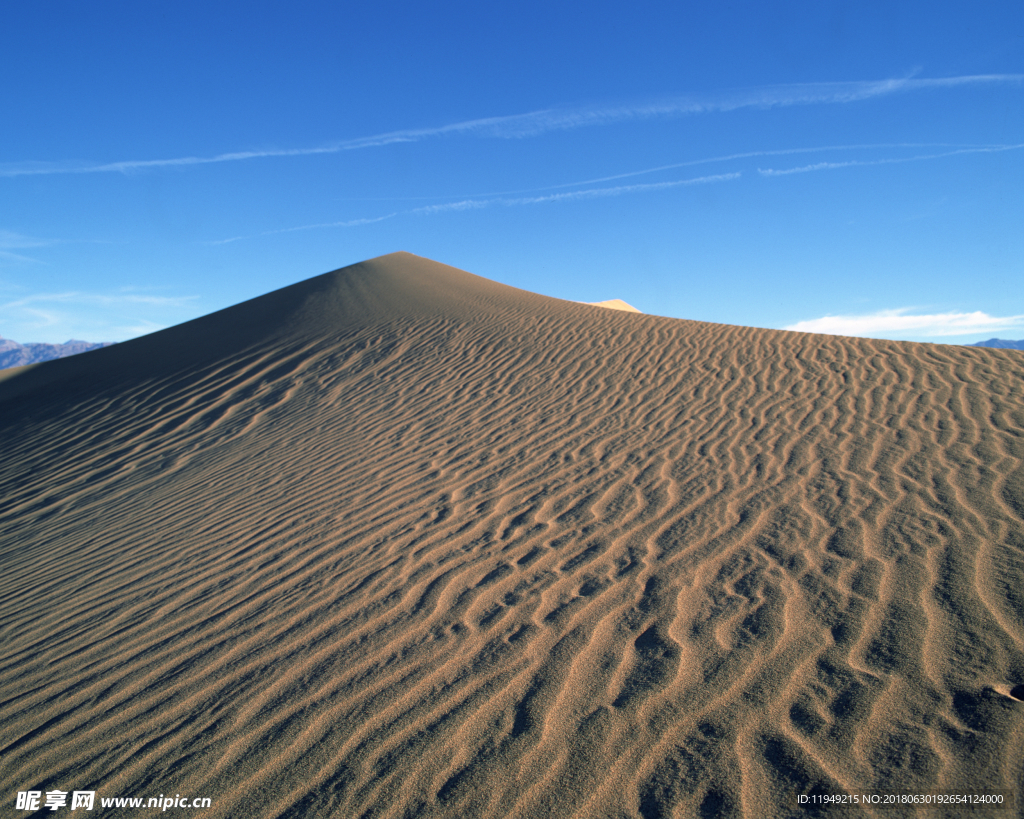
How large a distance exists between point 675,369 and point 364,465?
15.6 feet

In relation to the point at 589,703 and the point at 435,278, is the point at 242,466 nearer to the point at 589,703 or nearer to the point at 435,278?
the point at 589,703

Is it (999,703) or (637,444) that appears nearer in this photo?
(999,703)

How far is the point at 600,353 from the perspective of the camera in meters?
9.41

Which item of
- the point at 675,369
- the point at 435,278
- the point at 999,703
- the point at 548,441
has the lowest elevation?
the point at 999,703

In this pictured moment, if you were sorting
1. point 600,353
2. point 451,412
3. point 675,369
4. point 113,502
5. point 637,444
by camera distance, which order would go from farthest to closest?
point 600,353 → point 675,369 → point 451,412 → point 113,502 → point 637,444

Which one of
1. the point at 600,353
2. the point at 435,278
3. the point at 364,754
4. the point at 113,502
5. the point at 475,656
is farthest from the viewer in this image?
the point at 435,278

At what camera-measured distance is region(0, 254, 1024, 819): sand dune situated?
202cm

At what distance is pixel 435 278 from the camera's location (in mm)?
17453

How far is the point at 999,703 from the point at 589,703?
4.92 feet

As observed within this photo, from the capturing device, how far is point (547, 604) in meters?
3.03

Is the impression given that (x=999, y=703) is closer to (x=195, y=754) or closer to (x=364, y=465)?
(x=195, y=754)

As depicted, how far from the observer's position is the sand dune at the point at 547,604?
2.02 m

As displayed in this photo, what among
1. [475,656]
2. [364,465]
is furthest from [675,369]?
[475,656]

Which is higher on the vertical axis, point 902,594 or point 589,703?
point 902,594
